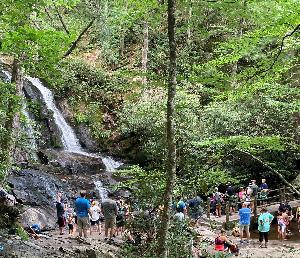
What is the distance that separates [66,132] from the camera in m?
26.1

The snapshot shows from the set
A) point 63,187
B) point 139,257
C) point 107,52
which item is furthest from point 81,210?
point 107,52

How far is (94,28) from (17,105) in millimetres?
26346

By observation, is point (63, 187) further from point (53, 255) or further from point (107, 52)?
point (107, 52)

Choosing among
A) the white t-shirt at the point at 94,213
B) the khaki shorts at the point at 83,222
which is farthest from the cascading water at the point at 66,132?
the khaki shorts at the point at 83,222

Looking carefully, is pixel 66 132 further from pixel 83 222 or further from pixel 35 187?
pixel 83 222

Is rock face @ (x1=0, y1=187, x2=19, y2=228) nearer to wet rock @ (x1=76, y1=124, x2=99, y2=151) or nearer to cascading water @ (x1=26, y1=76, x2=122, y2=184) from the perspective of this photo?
cascading water @ (x1=26, y1=76, x2=122, y2=184)

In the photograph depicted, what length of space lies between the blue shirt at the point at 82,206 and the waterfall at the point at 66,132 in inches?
424

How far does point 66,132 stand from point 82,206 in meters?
14.1

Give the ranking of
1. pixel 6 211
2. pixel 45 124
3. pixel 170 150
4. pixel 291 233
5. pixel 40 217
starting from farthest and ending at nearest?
pixel 45 124
pixel 291 233
pixel 40 217
pixel 6 211
pixel 170 150

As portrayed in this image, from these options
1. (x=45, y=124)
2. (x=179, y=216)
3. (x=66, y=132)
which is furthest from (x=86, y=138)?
(x=179, y=216)

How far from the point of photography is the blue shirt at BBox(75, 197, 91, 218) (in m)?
12.5

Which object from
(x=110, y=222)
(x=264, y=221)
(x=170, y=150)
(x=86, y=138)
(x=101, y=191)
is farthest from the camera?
(x=86, y=138)

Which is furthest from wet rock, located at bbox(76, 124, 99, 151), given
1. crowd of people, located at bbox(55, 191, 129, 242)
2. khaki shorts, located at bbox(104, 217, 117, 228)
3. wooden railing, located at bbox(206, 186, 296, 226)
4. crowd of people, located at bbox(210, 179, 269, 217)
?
khaki shorts, located at bbox(104, 217, 117, 228)

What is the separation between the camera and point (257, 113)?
2192 cm
